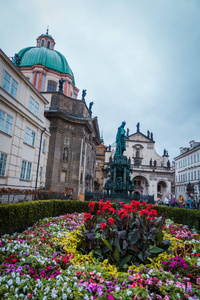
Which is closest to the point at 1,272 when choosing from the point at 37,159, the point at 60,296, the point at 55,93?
the point at 60,296

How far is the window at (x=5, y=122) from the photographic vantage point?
15198mm

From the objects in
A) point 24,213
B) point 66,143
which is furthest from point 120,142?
point 24,213

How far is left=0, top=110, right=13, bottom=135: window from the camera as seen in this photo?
15.2 metres

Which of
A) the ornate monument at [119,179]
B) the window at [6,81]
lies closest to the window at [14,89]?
the window at [6,81]

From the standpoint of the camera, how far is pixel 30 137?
19703 mm

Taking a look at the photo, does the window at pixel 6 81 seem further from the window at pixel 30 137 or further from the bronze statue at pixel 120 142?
the bronze statue at pixel 120 142

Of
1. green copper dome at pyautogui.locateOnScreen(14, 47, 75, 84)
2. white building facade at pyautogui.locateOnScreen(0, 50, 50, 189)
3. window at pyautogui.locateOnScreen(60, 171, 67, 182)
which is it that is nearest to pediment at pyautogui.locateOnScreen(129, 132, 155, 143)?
green copper dome at pyautogui.locateOnScreen(14, 47, 75, 84)

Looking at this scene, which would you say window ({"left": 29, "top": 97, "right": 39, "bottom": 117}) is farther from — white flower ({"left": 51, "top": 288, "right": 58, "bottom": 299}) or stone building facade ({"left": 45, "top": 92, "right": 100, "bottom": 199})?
white flower ({"left": 51, "top": 288, "right": 58, "bottom": 299})

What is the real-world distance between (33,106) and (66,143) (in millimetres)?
8551

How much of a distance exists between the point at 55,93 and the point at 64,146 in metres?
7.59

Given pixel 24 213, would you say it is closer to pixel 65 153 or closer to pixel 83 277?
pixel 83 277

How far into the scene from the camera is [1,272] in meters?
3.35

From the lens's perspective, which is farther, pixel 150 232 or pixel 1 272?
pixel 150 232

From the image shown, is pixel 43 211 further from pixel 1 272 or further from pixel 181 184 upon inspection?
pixel 181 184
